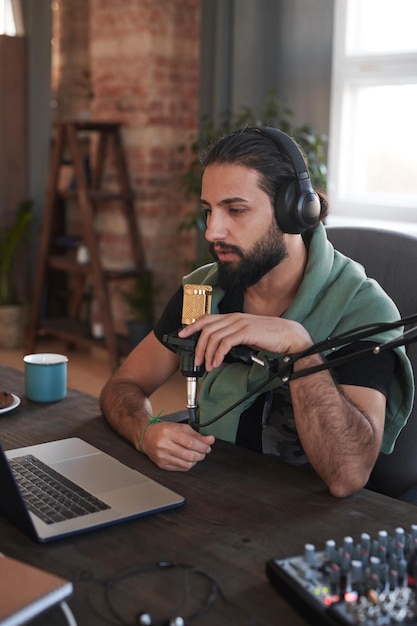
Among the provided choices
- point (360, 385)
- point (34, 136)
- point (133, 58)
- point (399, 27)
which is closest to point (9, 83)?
point (34, 136)

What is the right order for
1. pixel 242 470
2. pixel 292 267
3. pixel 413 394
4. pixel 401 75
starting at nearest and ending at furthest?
pixel 242 470 < pixel 413 394 < pixel 292 267 < pixel 401 75

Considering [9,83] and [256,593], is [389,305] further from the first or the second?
[9,83]

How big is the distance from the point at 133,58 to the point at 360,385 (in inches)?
130

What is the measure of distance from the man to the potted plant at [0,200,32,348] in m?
3.26

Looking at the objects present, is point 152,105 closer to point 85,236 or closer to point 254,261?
point 85,236

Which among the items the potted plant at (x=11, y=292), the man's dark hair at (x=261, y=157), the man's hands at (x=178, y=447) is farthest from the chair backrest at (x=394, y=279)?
the potted plant at (x=11, y=292)

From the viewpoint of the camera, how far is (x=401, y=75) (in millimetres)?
3623

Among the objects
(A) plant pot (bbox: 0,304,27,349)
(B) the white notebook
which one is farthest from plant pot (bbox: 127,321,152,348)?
(B) the white notebook

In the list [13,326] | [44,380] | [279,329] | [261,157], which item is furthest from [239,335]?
[13,326]

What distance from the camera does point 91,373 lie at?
4.38m

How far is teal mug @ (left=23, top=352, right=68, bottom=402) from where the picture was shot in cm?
172

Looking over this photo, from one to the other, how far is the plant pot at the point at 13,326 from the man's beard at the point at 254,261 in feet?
11.3

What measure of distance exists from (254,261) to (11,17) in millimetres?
4071

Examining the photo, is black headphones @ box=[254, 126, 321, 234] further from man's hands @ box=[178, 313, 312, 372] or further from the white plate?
the white plate
